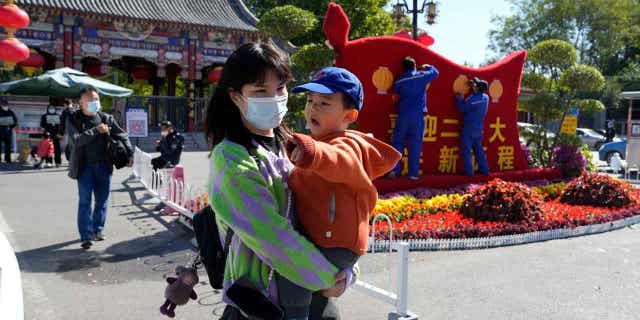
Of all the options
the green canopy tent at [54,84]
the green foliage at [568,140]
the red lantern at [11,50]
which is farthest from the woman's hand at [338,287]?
the green canopy tent at [54,84]

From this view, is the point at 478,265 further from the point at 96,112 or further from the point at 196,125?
the point at 196,125

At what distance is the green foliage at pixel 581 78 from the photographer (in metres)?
11.9

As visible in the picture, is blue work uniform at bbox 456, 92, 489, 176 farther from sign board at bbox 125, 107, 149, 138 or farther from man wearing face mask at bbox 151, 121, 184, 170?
sign board at bbox 125, 107, 149, 138

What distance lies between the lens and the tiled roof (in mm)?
18234

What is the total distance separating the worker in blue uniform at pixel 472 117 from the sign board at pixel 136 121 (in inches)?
455

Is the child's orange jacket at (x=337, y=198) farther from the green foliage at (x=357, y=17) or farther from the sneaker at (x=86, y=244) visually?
the green foliage at (x=357, y=17)

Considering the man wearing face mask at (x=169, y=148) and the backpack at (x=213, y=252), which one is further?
the man wearing face mask at (x=169, y=148)

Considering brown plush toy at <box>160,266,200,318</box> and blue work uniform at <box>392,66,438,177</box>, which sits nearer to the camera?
brown plush toy at <box>160,266,200,318</box>

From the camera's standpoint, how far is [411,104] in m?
7.98

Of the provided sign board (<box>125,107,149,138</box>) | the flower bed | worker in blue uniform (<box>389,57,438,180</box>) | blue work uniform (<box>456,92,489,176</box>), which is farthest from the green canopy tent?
the flower bed

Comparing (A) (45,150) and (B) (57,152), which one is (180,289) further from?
(B) (57,152)

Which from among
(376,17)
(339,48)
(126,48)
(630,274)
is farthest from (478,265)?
(376,17)

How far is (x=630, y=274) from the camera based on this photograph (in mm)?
5336

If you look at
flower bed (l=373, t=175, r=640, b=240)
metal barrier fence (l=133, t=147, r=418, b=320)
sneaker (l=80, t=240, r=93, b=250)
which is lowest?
sneaker (l=80, t=240, r=93, b=250)
